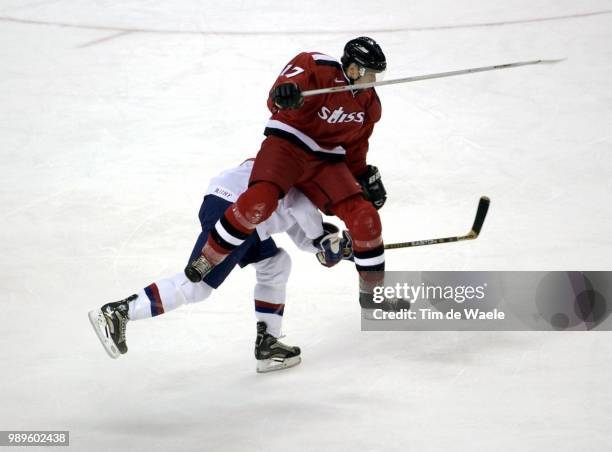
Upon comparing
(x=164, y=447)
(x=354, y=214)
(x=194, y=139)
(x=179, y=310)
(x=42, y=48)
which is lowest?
(x=164, y=447)

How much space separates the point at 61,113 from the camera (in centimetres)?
641

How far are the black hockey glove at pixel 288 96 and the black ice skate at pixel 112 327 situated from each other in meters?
0.95

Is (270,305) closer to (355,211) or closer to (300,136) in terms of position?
(355,211)

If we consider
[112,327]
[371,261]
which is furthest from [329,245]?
[112,327]

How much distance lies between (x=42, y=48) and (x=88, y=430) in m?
4.40

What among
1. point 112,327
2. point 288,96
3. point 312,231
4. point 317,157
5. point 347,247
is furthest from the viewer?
point 347,247

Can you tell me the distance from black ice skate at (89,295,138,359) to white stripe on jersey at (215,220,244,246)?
0.46m

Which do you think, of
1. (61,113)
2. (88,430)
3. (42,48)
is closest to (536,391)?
(88,430)

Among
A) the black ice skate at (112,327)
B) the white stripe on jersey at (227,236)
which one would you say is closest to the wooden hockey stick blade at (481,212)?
the white stripe on jersey at (227,236)

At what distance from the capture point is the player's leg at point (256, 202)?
3.71m

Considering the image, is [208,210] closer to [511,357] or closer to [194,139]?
[511,357]

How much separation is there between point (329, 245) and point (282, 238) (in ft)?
4.00

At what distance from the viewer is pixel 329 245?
13.3 feet

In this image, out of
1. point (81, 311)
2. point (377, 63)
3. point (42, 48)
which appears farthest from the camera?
point (42, 48)
